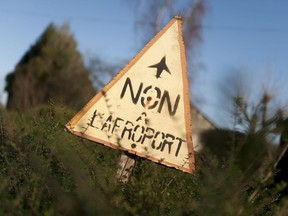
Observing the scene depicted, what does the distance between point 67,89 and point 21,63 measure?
159 inches

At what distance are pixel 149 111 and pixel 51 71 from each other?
31.5 meters

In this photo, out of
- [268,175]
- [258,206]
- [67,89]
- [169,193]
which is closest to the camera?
[268,175]

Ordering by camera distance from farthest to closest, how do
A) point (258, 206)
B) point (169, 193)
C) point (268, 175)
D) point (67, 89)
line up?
1. point (67, 89)
2. point (169, 193)
3. point (258, 206)
4. point (268, 175)

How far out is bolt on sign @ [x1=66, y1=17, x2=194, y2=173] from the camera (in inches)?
160

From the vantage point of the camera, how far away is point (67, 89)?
113ft

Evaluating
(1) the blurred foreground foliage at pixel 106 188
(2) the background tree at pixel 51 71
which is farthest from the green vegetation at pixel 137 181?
(2) the background tree at pixel 51 71

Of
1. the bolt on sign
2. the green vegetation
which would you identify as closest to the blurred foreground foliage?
the green vegetation

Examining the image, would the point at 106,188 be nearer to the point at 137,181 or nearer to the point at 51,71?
the point at 137,181

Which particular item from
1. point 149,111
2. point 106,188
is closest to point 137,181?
point 149,111

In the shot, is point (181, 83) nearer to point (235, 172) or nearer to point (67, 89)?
point (235, 172)

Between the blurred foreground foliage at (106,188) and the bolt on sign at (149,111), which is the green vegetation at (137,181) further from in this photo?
the bolt on sign at (149,111)

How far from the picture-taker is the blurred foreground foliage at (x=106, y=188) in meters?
2.84

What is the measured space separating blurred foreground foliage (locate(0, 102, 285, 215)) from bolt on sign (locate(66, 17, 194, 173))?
21 cm

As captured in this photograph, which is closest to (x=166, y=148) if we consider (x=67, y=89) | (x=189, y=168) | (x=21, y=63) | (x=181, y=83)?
(x=189, y=168)
